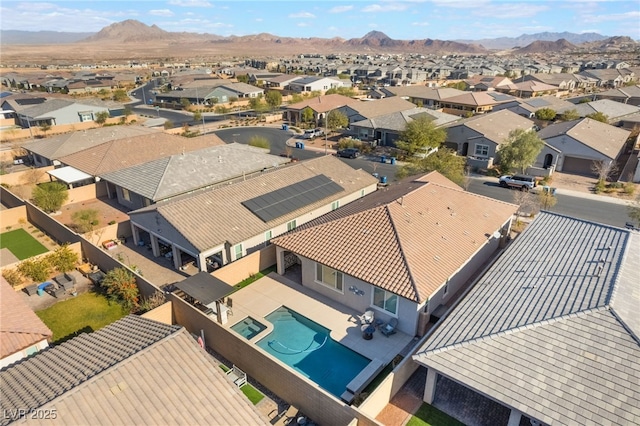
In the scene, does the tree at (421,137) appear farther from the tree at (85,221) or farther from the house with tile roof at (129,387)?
the house with tile roof at (129,387)

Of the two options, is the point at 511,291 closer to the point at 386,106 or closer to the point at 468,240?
the point at 468,240

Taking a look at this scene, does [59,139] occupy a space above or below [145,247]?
above

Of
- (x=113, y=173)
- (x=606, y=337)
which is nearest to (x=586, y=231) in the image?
(x=606, y=337)

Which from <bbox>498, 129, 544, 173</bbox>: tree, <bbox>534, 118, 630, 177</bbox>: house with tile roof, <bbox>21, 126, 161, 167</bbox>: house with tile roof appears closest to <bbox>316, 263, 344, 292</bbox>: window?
<bbox>498, 129, 544, 173</bbox>: tree

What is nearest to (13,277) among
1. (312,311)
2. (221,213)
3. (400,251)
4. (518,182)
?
(221,213)

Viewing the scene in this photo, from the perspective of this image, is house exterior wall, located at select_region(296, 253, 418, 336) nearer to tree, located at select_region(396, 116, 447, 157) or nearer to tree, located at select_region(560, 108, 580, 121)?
tree, located at select_region(396, 116, 447, 157)

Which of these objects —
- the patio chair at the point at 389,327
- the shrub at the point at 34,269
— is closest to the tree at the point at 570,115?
the patio chair at the point at 389,327

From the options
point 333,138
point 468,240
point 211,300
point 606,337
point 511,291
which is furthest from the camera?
point 333,138

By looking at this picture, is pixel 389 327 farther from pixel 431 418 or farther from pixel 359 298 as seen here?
pixel 431 418
